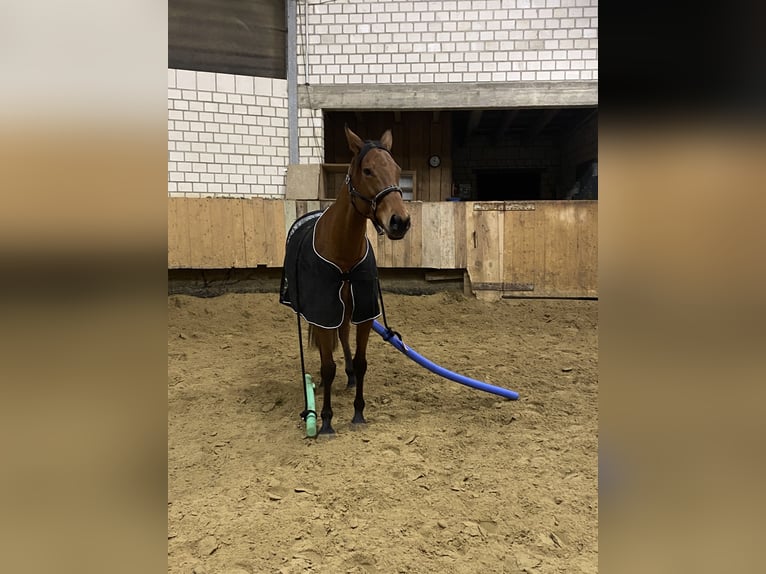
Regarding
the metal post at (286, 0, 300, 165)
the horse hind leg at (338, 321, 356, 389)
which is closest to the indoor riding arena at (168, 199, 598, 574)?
the horse hind leg at (338, 321, 356, 389)

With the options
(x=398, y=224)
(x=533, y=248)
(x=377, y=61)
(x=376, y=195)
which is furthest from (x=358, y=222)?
(x=377, y=61)

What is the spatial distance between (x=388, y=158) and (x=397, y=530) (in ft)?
5.20

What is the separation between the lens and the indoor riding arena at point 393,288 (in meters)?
1.65

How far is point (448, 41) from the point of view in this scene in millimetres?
6324

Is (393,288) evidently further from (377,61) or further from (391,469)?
(391,469)

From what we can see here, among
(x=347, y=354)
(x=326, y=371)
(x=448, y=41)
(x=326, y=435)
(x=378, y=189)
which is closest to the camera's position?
(x=378, y=189)

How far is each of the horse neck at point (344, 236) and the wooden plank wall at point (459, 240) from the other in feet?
11.1

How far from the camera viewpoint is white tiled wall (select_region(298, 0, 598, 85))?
20.5 feet

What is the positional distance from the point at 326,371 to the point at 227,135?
501 cm

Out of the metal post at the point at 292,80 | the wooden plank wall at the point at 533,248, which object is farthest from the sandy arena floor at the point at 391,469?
the metal post at the point at 292,80

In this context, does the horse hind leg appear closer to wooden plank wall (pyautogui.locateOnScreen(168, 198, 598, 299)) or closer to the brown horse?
the brown horse
